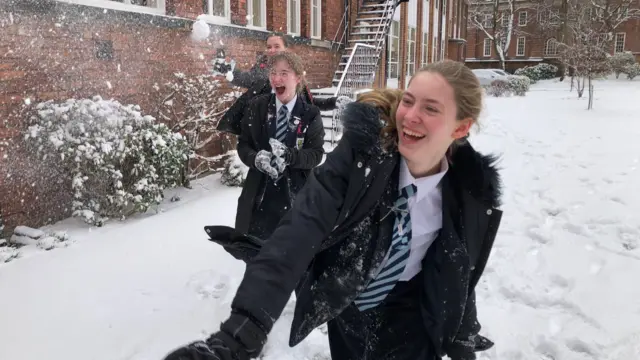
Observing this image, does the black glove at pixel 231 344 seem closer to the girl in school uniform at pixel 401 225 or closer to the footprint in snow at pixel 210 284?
the girl in school uniform at pixel 401 225

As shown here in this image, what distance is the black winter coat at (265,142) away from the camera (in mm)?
3463

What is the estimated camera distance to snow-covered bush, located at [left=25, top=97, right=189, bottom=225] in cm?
518

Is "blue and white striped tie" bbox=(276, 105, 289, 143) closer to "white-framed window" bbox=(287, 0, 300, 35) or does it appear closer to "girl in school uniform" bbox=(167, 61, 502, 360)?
"girl in school uniform" bbox=(167, 61, 502, 360)

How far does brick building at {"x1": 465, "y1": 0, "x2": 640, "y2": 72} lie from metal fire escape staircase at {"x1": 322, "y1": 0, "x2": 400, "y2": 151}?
3296 cm

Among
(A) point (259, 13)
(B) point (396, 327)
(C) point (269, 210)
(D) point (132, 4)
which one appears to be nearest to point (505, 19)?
(A) point (259, 13)

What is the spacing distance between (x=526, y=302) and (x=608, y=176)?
5117 millimetres

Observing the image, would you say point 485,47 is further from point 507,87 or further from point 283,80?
point 283,80

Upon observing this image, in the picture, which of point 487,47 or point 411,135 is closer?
point 411,135

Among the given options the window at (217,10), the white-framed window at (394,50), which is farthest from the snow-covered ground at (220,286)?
the white-framed window at (394,50)

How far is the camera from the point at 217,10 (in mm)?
8867

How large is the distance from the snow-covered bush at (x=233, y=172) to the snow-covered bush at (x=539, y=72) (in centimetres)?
3690

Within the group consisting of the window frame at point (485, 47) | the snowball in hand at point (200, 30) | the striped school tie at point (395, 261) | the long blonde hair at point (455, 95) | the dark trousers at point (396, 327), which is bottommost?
the dark trousers at point (396, 327)

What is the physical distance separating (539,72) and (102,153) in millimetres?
40530

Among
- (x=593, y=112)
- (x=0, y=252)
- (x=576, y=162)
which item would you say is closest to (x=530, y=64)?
(x=593, y=112)
